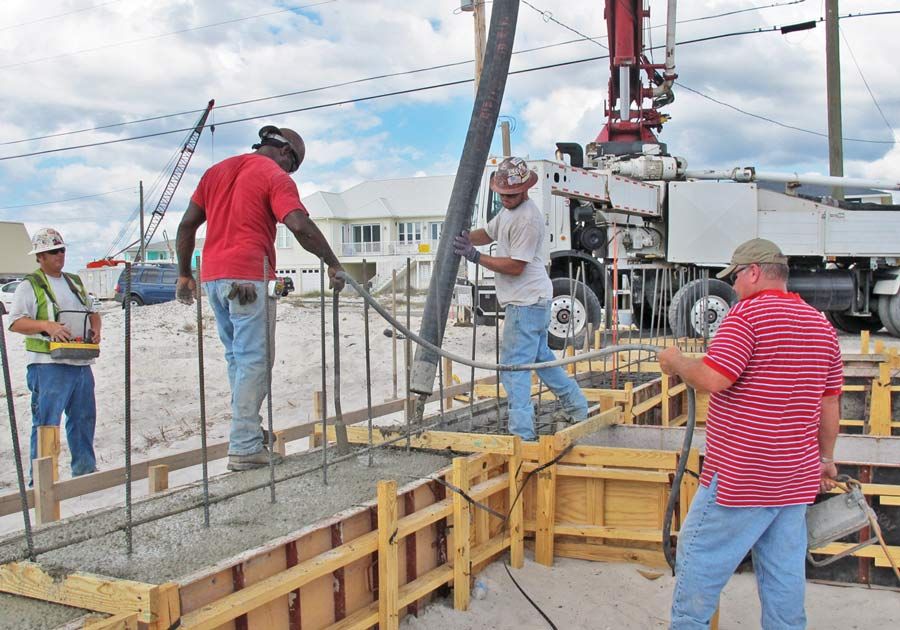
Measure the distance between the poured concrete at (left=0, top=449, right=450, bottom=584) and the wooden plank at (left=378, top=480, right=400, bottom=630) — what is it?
0.20 m

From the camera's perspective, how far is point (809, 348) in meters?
3.21

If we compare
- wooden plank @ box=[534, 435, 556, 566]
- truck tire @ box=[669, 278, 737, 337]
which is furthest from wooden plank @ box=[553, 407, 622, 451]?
truck tire @ box=[669, 278, 737, 337]

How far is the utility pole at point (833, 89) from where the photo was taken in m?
18.9

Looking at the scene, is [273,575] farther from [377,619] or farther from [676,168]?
[676,168]

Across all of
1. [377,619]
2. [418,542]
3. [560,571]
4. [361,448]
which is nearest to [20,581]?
[377,619]

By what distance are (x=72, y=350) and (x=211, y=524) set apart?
2.55m

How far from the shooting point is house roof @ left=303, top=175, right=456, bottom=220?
50125 mm

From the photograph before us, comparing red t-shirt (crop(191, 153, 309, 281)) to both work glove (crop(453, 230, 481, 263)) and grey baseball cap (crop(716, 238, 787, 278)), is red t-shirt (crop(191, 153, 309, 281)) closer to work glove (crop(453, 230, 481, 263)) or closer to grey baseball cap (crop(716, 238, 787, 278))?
work glove (crop(453, 230, 481, 263))

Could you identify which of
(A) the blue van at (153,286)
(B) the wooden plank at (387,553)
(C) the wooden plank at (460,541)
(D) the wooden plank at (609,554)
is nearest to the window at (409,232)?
(A) the blue van at (153,286)

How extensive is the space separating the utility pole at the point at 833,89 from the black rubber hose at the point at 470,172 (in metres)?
16.1

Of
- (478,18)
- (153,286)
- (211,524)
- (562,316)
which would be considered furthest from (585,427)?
(153,286)

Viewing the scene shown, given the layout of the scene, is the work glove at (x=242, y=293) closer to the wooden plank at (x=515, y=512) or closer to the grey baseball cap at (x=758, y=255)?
the wooden plank at (x=515, y=512)

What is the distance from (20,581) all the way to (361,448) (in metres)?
2.31

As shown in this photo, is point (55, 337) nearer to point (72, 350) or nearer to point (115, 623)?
point (72, 350)
